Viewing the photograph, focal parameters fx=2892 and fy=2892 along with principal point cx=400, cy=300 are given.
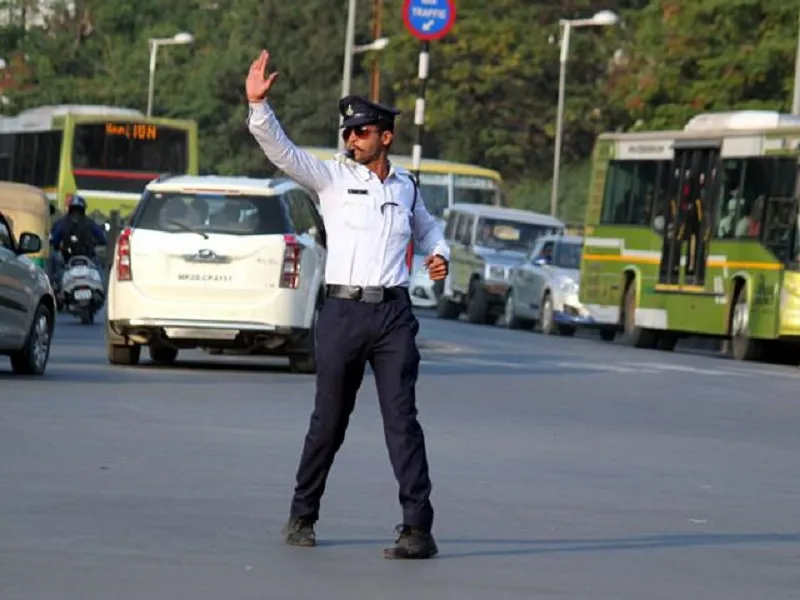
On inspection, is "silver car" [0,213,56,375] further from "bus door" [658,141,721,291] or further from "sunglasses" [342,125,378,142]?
"bus door" [658,141,721,291]

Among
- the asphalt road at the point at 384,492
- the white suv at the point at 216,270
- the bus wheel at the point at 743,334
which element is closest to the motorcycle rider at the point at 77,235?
the bus wheel at the point at 743,334

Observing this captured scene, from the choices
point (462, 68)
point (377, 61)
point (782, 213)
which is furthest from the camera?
point (377, 61)

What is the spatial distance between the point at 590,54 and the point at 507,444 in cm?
6513

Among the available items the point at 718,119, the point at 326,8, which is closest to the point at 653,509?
the point at 718,119

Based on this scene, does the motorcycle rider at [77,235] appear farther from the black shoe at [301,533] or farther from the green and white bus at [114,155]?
the black shoe at [301,533]

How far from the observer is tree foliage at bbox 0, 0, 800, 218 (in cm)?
6072

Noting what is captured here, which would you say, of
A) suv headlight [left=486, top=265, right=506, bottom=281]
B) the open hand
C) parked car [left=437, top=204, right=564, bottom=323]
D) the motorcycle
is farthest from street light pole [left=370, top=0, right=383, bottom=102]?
the open hand

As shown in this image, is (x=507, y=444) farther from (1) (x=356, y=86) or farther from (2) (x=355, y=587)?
(1) (x=356, y=86)

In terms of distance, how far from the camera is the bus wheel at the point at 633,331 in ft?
136

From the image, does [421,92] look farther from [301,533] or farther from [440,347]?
[301,533]

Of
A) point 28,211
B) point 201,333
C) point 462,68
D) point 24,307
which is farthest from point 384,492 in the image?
point 462,68

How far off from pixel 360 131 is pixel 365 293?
0.65 metres

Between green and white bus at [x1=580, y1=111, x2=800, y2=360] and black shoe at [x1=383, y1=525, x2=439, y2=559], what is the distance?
24.5 meters

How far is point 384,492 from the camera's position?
14.1m
